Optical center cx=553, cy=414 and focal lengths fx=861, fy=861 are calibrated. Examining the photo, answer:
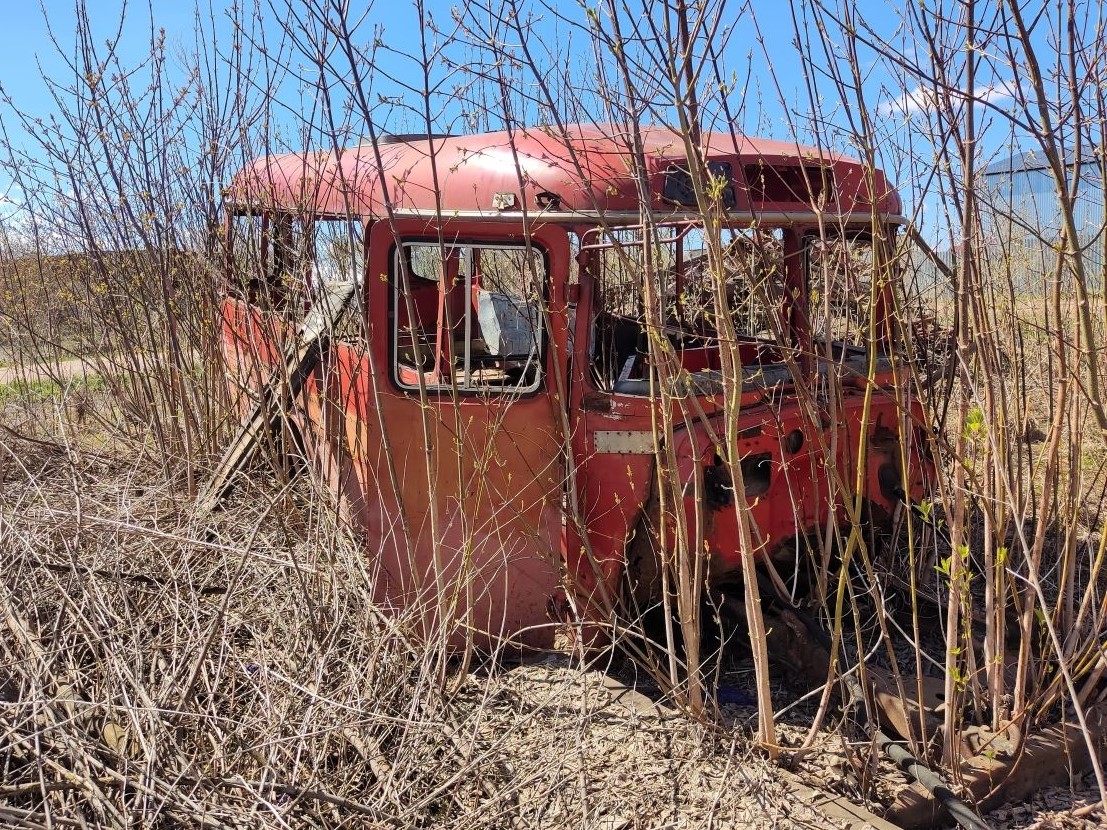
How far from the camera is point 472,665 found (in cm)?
368

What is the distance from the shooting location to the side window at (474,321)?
3.16 m

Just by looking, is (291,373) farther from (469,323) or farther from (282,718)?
(282,718)

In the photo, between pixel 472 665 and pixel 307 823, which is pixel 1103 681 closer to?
pixel 472 665

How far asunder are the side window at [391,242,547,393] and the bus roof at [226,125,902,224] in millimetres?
215

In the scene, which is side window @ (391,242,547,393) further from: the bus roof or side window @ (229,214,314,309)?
side window @ (229,214,314,309)

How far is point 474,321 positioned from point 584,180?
1.91 metres

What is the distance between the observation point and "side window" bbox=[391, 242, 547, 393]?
10.4 feet

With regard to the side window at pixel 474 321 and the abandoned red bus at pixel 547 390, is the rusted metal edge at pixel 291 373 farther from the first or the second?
the side window at pixel 474 321

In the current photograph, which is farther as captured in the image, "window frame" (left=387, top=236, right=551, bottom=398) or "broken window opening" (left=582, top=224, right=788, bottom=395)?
"window frame" (left=387, top=236, right=551, bottom=398)

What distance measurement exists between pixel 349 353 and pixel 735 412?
1847mm

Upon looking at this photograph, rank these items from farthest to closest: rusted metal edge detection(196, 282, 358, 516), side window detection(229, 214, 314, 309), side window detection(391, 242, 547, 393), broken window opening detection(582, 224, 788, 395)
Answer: side window detection(229, 214, 314, 309), rusted metal edge detection(196, 282, 358, 516), side window detection(391, 242, 547, 393), broken window opening detection(582, 224, 788, 395)

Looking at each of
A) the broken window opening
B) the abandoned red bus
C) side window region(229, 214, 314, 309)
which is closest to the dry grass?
the abandoned red bus

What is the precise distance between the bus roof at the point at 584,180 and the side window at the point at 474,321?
8.5 inches

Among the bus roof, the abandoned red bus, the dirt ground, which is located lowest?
the dirt ground
